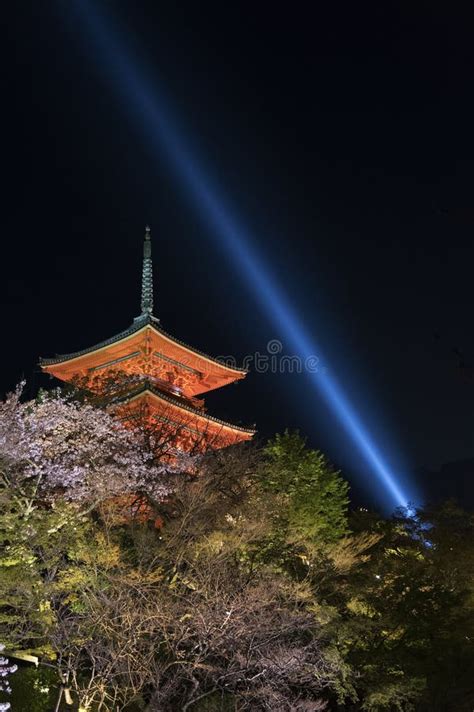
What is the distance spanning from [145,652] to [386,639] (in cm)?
662

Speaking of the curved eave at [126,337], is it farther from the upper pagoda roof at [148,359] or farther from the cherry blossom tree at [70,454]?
the cherry blossom tree at [70,454]

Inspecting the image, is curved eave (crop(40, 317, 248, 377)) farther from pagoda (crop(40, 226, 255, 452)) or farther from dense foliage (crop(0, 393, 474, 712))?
dense foliage (crop(0, 393, 474, 712))

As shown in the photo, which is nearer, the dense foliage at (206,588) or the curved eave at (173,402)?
the dense foliage at (206,588)

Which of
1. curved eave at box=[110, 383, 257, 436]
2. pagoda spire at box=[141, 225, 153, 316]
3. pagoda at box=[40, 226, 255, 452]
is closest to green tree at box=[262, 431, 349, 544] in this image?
pagoda at box=[40, 226, 255, 452]

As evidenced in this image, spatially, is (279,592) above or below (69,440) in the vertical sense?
below

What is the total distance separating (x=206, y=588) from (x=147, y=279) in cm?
2410

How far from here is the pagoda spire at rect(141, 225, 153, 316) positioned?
33812 mm

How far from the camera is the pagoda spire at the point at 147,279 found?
3381 cm

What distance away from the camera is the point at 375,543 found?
20391 mm

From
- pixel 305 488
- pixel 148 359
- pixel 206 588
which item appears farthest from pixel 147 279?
pixel 206 588

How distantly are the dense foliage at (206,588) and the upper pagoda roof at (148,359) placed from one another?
8.93 meters

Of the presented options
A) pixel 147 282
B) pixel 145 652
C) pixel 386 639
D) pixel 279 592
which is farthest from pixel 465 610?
pixel 147 282

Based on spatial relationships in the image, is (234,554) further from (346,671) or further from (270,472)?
(270,472)

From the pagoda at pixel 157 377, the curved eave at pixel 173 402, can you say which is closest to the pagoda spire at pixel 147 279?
the pagoda at pixel 157 377
